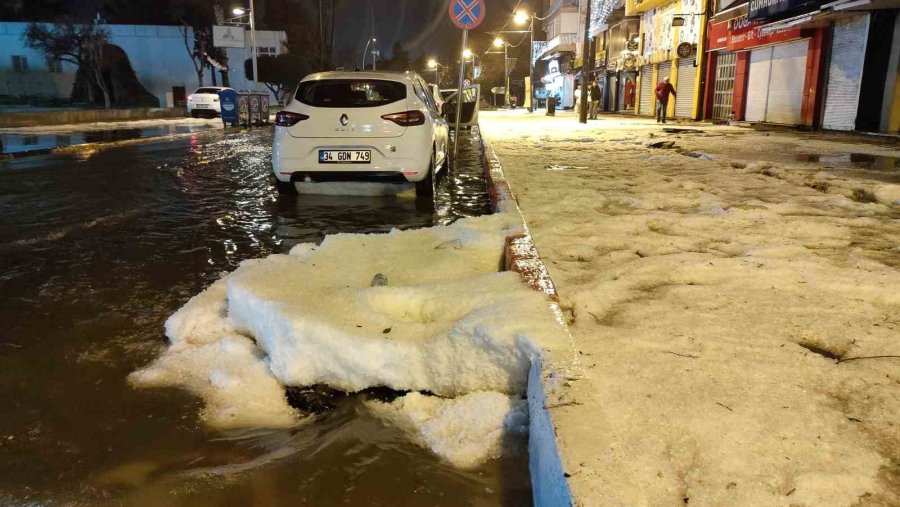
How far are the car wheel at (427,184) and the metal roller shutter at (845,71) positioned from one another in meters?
14.2

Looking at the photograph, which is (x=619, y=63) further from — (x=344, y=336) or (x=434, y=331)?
(x=344, y=336)

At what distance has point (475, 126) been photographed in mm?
19828

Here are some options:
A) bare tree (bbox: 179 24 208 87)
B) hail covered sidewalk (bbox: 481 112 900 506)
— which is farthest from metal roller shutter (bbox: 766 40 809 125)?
bare tree (bbox: 179 24 208 87)

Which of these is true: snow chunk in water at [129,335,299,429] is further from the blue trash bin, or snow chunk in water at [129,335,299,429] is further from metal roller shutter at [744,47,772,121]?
metal roller shutter at [744,47,772,121]

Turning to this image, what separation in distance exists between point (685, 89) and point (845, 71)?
1122cm

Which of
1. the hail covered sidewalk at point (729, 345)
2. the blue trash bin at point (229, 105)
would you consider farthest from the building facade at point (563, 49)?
the hail covered sidewalk at point (729, 345)

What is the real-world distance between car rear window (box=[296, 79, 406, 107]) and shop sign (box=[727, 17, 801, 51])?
16225 mm

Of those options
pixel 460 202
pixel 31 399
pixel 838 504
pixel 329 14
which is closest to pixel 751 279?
pixel 838 504

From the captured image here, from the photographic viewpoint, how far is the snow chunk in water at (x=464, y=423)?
2.25 m

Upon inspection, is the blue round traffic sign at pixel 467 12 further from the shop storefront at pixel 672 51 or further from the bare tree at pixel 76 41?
the bare tree at pixel 76 41

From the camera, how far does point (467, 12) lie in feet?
34.6

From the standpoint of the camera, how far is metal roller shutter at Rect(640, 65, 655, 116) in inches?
1286

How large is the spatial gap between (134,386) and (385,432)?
1240 mm

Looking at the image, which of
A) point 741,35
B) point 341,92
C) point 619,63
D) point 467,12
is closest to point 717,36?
point 741,35
